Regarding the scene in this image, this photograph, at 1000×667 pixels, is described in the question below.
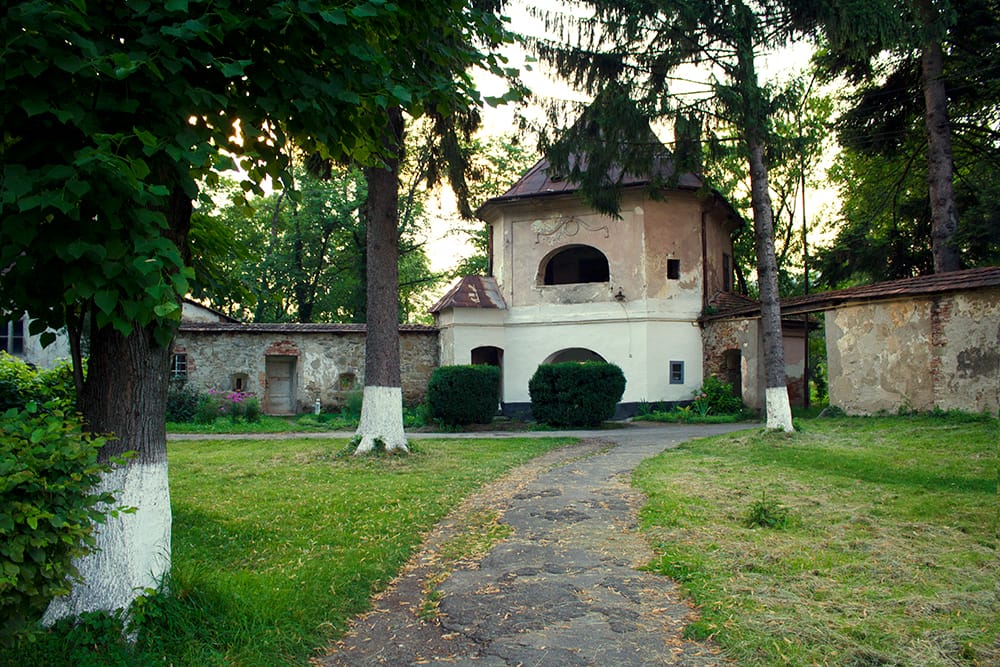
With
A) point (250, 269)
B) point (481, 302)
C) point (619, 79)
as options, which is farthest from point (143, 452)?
point (250, 269)

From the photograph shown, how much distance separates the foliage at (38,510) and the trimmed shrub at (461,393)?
1420 centimetres

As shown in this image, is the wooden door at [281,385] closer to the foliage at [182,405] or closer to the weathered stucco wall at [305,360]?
the weathered stucco wall at [305,360]

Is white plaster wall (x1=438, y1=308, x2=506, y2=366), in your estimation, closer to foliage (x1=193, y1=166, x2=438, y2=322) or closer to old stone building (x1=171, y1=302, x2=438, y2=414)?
old stone building (x1=171, y1=302, x2=438, y2=414)

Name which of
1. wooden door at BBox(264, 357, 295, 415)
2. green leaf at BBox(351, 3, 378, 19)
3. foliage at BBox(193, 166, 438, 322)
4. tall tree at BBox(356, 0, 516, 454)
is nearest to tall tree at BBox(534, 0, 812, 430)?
tall tree at BBox(356, 0, 516, 454)

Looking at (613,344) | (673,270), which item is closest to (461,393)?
(613,344)

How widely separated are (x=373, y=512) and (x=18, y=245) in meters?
4.62

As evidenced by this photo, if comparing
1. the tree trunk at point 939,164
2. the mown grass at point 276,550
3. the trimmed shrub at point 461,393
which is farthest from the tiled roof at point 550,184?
the mown grass at point 276,550

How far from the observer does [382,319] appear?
11.6m

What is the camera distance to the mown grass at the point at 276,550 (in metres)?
3.47

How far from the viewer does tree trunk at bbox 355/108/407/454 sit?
37.6 feet

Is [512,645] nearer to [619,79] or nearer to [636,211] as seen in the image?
[619,79]

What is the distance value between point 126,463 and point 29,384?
12.4ft

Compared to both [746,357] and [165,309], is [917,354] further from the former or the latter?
[165,309]

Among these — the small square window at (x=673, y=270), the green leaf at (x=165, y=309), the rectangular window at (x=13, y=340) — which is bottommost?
the green leaf at (x=165, y=309)
